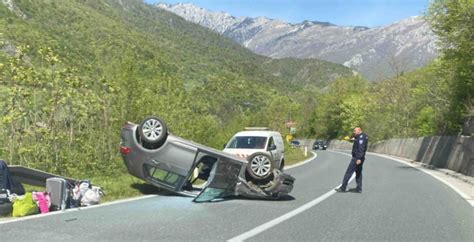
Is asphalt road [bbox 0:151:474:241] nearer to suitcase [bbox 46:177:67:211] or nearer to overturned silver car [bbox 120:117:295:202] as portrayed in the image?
overturned silver car [bbox 120:117:295:202]

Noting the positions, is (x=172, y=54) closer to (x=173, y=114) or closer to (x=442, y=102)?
(x=442, y=102)

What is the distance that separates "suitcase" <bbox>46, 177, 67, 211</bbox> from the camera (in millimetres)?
10125

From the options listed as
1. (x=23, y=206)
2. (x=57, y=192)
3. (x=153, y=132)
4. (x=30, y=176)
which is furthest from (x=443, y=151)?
(x=23, y=206)

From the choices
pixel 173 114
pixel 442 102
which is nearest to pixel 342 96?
pixel 442 102

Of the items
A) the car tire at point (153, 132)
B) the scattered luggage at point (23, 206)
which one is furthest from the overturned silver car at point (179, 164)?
the scattered luggage at point (23, 206)

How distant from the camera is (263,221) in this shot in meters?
9.34

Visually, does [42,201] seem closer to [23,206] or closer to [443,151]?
[23,206]

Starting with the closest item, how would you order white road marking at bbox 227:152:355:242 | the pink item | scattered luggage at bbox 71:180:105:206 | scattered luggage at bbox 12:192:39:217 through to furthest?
white road marking at bbox 227:152:355:242 → scattered luggage at bbox 12:192:39:217 → the pink item → scattered luggage at bbox 71:180:105:206

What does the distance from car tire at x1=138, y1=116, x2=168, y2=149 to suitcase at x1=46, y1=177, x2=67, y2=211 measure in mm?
2278

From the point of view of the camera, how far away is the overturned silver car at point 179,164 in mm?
11766

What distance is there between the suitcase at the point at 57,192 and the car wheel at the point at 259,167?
4.33m

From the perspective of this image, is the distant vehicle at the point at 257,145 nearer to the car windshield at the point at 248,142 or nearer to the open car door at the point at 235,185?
the car windshield at the point at 248,142

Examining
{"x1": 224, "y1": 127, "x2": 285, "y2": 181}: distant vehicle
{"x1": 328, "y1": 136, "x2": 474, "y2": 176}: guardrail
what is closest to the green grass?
{"x1": 224, "y1": 127, "x2": 285, "y2": 181}: distant vehicle

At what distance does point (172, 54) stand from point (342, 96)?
39.8 meters
